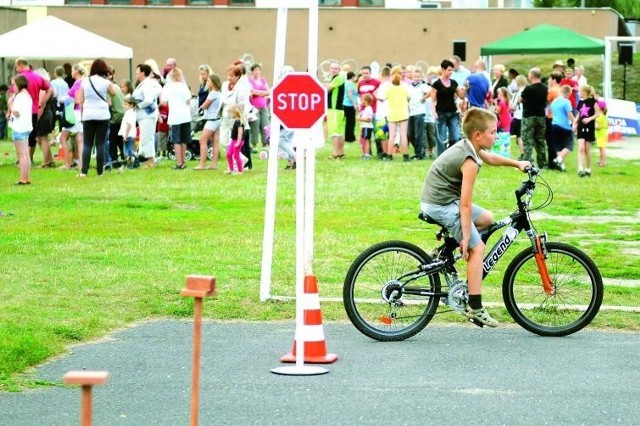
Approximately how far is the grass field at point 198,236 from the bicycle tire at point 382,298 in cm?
92

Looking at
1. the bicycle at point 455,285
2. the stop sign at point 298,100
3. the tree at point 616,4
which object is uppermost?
the tree at point 616,4

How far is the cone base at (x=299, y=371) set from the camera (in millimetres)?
8656

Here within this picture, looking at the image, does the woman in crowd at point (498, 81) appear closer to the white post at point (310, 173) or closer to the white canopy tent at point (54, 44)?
the white canopy tent at point (54, 44)

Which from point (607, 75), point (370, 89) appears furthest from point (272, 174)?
point (607, 75)

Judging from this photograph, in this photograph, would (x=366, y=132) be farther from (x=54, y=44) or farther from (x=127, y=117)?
(x=54, y=44)

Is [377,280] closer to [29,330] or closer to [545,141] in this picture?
[29,330]

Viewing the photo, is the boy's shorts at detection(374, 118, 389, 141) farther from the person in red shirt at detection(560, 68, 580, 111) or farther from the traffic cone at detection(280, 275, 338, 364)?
the traffic cone at detection(280, 275, 338, 364)

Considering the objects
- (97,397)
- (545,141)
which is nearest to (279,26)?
(97,397)

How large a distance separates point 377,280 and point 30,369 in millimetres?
2450

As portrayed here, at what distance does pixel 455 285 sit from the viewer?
10.0m

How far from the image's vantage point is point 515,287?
33.4ft

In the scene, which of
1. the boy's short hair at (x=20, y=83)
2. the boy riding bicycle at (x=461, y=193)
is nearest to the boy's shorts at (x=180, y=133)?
the boy's short hair at (x=20, y=83)

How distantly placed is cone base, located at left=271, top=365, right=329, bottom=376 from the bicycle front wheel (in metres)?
1.93

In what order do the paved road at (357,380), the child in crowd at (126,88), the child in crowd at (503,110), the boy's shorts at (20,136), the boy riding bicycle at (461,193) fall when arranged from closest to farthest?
the paved road at (357,380) < the boy riding bicycle at (461,193) < the boy's shorts at (20,136) < the child in crowd at (126,88) < the child in crowd at (503,110)
